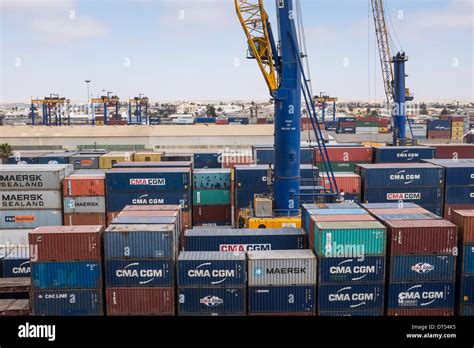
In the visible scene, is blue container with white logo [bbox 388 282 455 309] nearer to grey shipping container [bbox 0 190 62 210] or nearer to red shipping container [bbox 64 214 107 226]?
red shipping container [bbox 64 214 107 226]

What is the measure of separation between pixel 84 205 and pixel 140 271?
602 inches

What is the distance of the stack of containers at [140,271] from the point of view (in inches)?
807

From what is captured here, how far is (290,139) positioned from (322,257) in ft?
38.0

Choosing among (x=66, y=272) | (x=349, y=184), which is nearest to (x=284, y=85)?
(x=349, y=184)

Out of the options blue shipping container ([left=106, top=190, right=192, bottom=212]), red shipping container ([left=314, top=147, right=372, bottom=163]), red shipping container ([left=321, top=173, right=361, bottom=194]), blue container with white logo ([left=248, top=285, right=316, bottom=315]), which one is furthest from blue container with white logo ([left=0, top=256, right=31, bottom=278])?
red shipping container ([left=314, top=147, right=372, bottom=163])

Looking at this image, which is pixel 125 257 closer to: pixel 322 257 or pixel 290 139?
pixel 322 257

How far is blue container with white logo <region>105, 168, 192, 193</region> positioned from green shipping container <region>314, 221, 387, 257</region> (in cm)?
1562

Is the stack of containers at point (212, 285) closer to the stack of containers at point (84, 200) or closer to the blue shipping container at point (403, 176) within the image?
the stack of containers at point (84, 200)

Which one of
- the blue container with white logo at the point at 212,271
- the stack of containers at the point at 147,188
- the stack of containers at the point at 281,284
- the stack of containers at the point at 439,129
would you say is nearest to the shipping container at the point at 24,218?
the stack of containers at the point at 147,188

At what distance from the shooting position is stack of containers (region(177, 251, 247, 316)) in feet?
66.2

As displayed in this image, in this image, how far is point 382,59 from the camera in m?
64.4

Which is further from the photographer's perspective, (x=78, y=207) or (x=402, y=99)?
(x=402, y=99)

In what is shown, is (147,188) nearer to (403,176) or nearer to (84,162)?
(403,176)
